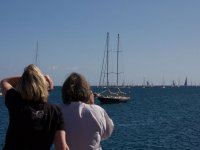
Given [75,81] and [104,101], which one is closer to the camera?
[75,81]

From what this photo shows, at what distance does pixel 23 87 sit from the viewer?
387 cm

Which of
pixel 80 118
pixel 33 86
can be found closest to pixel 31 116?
pixel 33 86

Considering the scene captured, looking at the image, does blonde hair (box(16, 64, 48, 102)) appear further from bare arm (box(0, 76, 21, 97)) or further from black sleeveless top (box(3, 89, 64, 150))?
bare arm (box(0, 76, 21, 97))

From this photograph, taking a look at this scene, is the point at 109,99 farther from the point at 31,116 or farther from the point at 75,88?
the point at 31,116

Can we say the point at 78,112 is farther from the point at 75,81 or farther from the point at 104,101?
the point at 104,101

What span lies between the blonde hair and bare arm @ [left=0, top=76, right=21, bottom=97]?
17cm

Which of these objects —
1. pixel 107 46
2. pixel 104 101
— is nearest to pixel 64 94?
pixel 104 101

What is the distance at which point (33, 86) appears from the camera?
3832mm

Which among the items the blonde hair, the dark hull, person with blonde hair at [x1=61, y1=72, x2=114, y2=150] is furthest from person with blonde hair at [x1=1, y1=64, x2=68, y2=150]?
the dark hull

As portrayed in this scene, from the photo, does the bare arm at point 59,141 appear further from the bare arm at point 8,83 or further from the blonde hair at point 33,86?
the bare arm at point 8,83

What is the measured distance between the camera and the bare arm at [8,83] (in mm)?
4005

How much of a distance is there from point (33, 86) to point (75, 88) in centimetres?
65

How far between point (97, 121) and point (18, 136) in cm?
91

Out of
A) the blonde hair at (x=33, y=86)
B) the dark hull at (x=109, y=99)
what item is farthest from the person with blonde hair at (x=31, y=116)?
the dark hull at (x=109, y=99)
